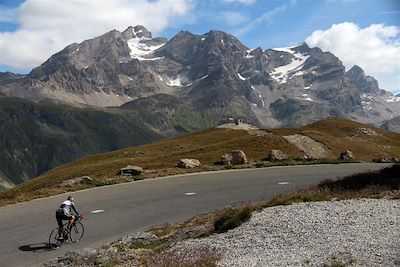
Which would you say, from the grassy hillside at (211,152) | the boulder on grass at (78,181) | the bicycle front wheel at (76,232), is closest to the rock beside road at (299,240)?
the bicycle front wheel at (76,232)

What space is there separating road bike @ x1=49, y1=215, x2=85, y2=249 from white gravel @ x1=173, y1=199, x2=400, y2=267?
9.00 meters

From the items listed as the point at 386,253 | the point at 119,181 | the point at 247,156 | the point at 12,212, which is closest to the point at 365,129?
the point at 247,156

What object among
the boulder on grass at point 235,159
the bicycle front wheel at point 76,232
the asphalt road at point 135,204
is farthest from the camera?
the boulder on grass at point 235,159

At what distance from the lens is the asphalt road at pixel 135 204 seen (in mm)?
23672

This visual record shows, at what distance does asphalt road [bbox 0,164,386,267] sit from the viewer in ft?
77.7

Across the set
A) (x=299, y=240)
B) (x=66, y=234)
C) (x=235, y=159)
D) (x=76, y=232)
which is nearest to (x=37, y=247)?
(x=66, y=234)

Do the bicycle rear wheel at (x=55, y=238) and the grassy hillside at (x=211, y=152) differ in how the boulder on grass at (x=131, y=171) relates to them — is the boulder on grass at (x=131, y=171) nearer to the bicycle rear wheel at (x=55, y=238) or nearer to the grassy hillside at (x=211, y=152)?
the grassy hillside at (x=211, y=152)

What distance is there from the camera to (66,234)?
2477 cm

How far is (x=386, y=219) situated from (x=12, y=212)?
22.7m

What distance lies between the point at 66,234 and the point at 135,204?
7.09 m

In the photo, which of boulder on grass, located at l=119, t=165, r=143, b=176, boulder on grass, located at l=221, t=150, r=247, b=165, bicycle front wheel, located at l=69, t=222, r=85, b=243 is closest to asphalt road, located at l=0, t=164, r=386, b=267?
bicycle front wheel, located at l=69, t=222, r=85, b=243

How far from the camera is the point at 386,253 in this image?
13.5 m

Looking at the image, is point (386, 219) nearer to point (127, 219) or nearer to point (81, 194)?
point (127, 219)

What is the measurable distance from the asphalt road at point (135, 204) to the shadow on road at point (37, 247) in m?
0.04
